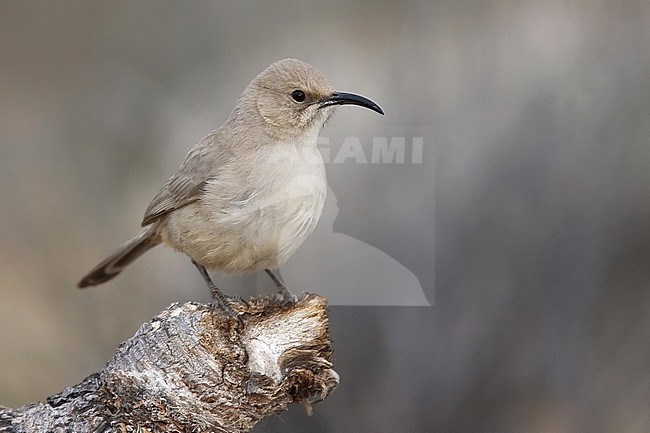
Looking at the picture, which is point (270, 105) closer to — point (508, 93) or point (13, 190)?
point (508, 93)

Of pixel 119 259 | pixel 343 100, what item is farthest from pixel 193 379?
pixel 343 100

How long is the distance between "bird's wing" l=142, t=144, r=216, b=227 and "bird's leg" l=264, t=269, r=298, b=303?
32 centimetres

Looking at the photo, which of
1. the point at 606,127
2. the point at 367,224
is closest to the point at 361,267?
the point at 367,224

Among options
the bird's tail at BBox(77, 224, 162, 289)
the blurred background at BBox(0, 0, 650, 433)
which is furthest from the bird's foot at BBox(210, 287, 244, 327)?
the bird's tail at BBox(77, 224, 162, 289)

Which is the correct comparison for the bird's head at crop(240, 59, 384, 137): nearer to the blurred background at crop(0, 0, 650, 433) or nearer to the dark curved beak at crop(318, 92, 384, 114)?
the dark curved beak at crop(318, 92, 384, 114)

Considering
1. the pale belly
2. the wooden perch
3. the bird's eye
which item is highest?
the bird's eye

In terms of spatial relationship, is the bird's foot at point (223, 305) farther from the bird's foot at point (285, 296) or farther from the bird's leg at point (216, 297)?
the bird's foot at point (285, 296)

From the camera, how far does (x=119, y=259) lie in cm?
258

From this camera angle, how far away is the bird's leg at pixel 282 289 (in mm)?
2271

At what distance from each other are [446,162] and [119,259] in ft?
3.56

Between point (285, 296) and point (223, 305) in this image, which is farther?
point (285, 296)

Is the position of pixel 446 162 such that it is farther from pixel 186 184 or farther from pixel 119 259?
pixel 119 259

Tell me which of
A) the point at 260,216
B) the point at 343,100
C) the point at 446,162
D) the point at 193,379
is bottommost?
the point at 193,379

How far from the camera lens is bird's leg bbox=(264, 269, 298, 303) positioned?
2271 mm
